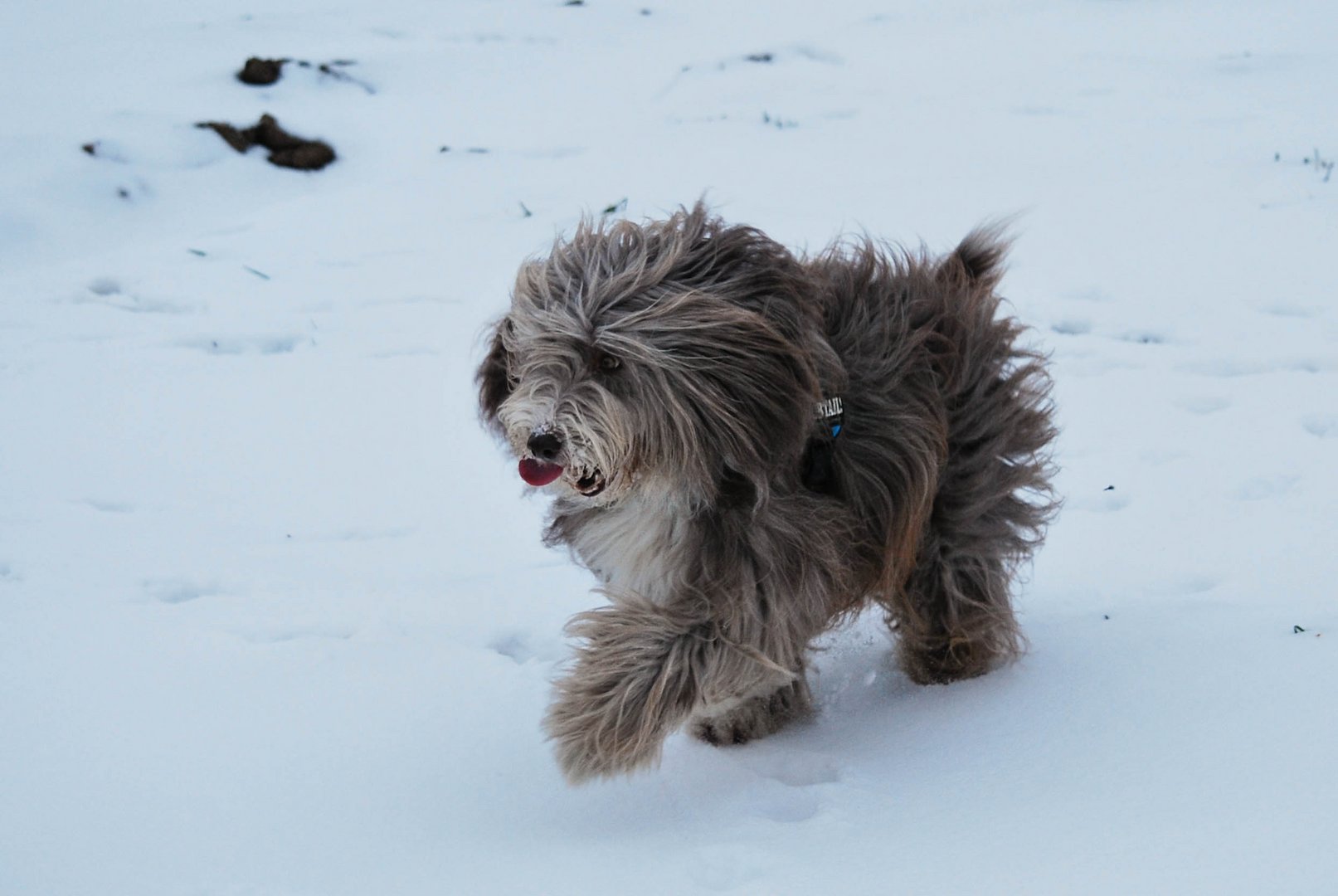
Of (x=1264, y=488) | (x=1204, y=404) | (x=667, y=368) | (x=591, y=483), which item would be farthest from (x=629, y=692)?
(x=1204, y=404)

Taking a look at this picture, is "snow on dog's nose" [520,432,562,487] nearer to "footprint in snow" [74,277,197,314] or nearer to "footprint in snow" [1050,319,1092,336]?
"footprint in snow" [1050,319,1092,336]

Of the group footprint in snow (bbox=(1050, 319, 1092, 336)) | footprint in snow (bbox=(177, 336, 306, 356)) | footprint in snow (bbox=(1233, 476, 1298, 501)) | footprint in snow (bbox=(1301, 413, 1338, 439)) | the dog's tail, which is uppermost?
the dog's tail

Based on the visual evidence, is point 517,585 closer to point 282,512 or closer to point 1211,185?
point 282,512

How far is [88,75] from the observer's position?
7.13m

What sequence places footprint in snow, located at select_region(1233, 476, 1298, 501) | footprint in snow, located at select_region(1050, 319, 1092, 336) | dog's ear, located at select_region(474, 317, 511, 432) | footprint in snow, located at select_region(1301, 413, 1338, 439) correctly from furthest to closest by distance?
1. footprint in snow, located at select_region(1050, 319, 1092, 336)
2. footprint in snow, located at select_region(1301, 413, 1338, 439)
3. footprint in snow, located at select_region(1233, 476, 1298, 501)
4. dog's ear, located at select_region(474, 317, 511, 432)

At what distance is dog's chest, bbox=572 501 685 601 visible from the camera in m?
2.58

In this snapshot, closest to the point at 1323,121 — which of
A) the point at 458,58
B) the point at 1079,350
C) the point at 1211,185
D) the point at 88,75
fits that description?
the point at 1211,185

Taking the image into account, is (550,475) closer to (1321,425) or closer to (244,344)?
(1321,425)

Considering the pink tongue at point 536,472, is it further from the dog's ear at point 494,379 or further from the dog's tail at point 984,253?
the dog's tail at point 984,253

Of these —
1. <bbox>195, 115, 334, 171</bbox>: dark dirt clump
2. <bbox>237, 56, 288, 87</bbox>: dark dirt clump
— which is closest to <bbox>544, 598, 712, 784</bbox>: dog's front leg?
<bbox>195, 115, 334, 171</bbox>: dark dirt clump

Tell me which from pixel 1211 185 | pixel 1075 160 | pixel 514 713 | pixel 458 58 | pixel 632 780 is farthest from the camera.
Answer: pixel 458 58

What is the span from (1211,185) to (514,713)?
4.62 m

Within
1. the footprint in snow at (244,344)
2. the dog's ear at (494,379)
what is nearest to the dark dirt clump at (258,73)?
the footprint in snow at (244,344)

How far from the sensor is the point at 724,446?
2439mm
